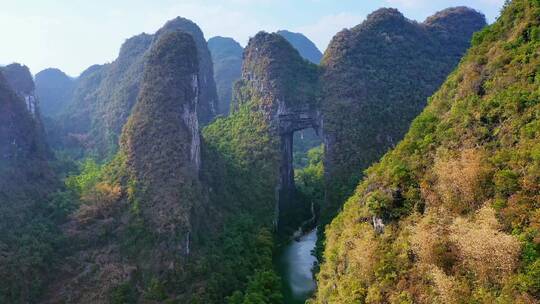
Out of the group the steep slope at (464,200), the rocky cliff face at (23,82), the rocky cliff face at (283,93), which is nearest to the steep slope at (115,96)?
the rocky cliff face at (23,82)

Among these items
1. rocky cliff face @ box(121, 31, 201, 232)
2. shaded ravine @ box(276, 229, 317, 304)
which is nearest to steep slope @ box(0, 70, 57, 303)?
rocky cliff face @ box(121, 31, 201, 232)

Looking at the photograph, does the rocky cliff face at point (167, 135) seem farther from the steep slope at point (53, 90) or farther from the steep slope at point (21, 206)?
the steep slope at point (53, 90)

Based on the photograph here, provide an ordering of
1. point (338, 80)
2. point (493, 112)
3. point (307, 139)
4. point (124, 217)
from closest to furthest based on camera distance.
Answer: point (493, 112) < point (124, 217) < point (338, 80) < point (307, 139)

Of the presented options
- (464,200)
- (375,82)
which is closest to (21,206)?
(464,200)

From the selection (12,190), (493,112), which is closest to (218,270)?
(12,190)

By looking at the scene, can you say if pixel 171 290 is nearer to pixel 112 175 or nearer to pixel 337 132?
pixel 112 175

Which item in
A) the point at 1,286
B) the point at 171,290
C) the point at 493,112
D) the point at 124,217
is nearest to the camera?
the point at 493,112
